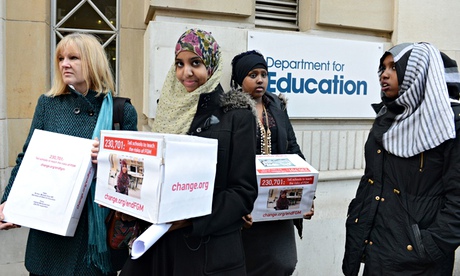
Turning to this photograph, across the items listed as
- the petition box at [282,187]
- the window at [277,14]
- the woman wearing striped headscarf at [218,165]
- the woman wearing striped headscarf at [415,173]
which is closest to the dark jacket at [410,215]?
the woman wearing striped headscarf at [415,173]

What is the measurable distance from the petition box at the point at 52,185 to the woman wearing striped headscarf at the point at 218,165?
376mm

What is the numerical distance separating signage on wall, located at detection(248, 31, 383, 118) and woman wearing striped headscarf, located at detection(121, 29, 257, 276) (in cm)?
193

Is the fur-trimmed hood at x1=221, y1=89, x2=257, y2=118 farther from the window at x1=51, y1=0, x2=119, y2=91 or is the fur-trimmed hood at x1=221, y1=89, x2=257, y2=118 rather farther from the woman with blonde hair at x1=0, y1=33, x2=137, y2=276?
the window at x1=51, y1=0, x2=119, y2=91

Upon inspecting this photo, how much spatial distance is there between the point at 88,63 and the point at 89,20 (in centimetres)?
194

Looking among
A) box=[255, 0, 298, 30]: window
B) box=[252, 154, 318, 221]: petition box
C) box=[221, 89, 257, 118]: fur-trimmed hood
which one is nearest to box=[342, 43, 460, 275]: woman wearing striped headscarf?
box=[252, 154, 318, 221]: petition box

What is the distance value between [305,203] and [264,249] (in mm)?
453

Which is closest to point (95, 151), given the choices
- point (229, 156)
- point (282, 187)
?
point (229, 156)

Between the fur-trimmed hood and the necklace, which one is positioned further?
the necklace

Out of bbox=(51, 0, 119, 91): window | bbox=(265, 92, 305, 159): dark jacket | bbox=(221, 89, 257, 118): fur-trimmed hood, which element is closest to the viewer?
bbox=(221, 89, 257, 118): fur-trimmed hood

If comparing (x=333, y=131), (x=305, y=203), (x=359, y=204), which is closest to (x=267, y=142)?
(x=305, y=203)

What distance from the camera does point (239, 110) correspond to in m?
1.85

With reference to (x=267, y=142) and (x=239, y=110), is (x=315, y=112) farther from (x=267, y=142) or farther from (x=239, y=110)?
(x=239, y=110)

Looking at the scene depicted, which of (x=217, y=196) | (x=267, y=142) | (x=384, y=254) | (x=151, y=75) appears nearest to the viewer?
(x=217, y=196)

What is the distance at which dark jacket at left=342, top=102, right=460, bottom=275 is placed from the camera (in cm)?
203
